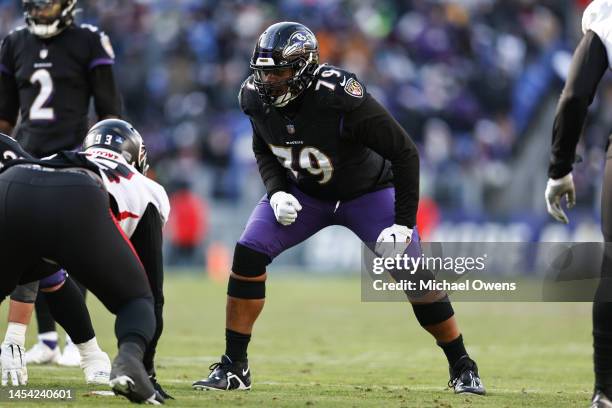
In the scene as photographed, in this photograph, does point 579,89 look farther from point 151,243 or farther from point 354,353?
point 354,353

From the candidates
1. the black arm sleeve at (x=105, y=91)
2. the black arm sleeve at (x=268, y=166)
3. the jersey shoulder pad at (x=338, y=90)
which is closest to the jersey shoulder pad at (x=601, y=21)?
the jersey shoulder pad at (x=338, y=90)

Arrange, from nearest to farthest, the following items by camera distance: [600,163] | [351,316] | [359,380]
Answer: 1. [359,380]
2. [351,316]
3. [600,163]

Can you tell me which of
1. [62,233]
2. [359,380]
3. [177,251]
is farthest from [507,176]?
[62,233]

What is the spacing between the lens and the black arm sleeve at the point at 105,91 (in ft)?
25.8

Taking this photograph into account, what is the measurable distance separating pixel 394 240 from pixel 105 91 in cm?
275

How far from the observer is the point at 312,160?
647cm

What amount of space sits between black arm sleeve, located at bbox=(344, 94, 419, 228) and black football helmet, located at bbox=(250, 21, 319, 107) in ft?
1.18

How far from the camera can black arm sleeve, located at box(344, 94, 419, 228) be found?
6.21 meters

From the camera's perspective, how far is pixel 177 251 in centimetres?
1936

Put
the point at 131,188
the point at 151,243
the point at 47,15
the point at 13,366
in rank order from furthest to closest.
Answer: the point at 47,15
the point at 13,366
the point at 151,243
the point at 131,188

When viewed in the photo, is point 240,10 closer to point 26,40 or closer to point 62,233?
point 26,40

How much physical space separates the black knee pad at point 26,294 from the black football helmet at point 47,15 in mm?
2033

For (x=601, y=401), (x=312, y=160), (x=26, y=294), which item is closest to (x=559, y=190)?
(x=601, y=401)

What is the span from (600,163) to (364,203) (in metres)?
12.6
